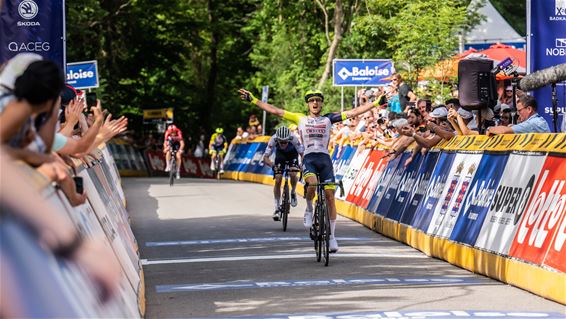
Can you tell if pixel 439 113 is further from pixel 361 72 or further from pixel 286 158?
pixel 361 72

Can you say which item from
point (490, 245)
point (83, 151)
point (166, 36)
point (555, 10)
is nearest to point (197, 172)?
point (166, 36)

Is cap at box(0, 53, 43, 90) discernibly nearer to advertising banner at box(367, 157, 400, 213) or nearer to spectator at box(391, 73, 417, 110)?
advertising banner at box(367, 157, 400, 213)

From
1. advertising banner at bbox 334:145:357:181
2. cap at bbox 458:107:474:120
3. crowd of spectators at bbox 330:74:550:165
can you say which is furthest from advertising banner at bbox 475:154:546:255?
advertising banner at bbox 334:145:357:181

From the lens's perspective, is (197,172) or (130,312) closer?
(130,312)

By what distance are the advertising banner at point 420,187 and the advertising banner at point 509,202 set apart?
11.0 feet

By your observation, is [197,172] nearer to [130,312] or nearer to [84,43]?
[84,43]

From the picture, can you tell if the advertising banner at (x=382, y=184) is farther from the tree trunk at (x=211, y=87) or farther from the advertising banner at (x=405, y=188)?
the tree trunk at (x=211, y=87)

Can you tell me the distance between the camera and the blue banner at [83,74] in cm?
3341

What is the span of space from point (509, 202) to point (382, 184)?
779 cm

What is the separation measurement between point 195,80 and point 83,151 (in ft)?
193

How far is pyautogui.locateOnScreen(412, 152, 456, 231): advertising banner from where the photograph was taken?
606 inches

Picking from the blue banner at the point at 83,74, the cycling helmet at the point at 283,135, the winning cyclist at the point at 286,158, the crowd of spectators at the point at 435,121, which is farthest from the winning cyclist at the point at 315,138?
the blue banner at the point at 83,74

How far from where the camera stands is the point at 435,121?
17.3 m

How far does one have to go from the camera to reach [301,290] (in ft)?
37.4
